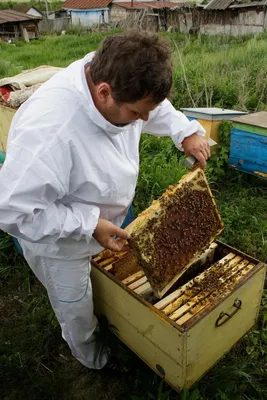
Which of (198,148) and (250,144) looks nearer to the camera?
(198,148)

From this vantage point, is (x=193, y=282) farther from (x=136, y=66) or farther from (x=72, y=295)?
(x=136, y=66)

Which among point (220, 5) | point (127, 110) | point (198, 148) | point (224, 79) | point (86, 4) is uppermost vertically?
point (86, 4)

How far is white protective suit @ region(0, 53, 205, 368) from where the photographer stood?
1.34m

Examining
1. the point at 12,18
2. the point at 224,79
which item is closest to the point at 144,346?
the point at 224,79

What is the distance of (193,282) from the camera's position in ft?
6.09

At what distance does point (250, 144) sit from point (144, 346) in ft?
8.81

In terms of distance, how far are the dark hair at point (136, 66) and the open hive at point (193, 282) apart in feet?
3.12

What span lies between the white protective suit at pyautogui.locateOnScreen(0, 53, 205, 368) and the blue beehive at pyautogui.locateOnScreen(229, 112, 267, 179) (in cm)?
222

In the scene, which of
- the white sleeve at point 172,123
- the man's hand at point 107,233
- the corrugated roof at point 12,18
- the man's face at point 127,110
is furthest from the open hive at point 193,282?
the corrugated roof at point 12,18

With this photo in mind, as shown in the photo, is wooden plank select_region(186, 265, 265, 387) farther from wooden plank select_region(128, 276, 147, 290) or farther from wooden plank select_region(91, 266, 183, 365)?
wooden plank select_region(128, 276, 147, 290)

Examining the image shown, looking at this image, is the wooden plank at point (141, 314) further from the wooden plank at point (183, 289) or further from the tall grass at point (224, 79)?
the tall grass at point (224, 79)

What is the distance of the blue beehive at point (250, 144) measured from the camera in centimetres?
365

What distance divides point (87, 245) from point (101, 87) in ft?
2.56

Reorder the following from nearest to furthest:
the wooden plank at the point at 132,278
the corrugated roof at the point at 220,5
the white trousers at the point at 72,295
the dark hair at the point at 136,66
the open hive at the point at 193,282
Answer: the dark hair at the point at 136,66, the open hive at the point at 193,282, the white trousers at the point at 72,295, the wooden plank at the point at 132,278, the corrugated roof at the point at 220,5
